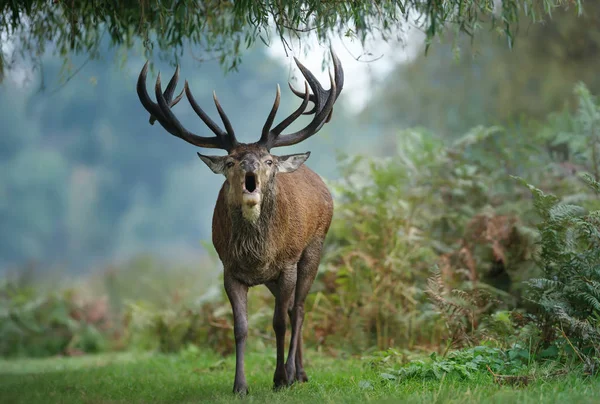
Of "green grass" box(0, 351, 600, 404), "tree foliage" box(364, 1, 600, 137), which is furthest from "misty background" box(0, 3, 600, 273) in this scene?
"green grass" box(0, 351, 600, 404)

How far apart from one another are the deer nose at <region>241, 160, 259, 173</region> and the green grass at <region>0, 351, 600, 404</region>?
182 centimetres

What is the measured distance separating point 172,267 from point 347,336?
34.5ft

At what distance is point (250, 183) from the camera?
5.99 metres

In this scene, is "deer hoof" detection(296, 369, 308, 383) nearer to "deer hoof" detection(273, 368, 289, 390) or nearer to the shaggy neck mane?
"deer hoof" detection(273, 368, 289, 390)

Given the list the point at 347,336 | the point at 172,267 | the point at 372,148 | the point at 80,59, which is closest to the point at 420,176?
the point at 347,336

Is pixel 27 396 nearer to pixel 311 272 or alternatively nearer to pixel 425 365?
pixel 311 272

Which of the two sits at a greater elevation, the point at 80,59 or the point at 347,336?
the point at 80,59

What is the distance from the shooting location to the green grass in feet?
16.5

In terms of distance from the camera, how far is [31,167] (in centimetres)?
3719

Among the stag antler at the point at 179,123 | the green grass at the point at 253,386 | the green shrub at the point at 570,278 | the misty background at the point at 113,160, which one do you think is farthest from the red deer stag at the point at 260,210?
the misty background at the point at 113,160

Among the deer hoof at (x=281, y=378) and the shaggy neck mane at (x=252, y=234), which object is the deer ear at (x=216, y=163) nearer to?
the shaggy neck mane at (x=252, y=234)

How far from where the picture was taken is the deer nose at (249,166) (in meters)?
5.89

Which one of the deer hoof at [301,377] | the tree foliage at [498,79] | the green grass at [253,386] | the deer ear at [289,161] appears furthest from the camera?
the tree foliage at [498,79]

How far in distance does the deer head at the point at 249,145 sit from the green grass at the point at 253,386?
1.62 metres
